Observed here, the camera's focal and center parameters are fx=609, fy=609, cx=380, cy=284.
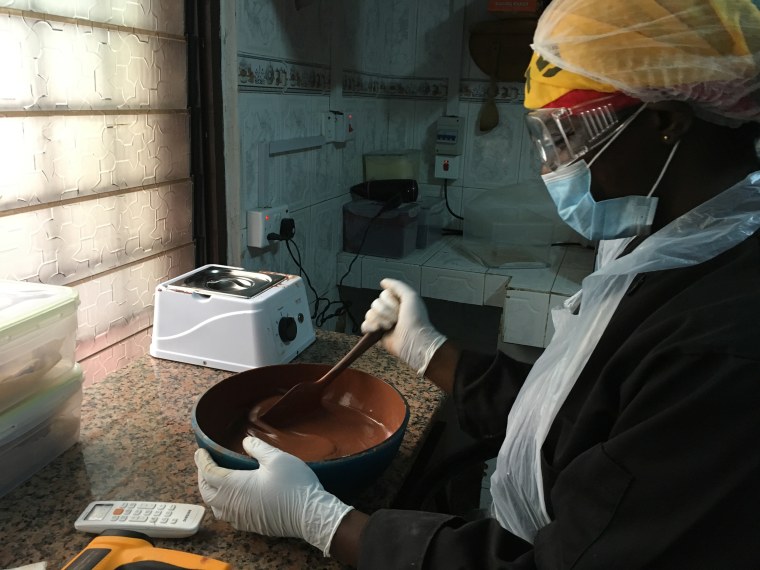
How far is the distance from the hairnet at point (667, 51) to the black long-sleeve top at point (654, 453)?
0.61ft

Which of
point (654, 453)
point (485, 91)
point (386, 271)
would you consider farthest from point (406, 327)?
point (485, 91)

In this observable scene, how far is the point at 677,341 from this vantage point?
0.65m

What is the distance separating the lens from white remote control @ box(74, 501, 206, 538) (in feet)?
2.60

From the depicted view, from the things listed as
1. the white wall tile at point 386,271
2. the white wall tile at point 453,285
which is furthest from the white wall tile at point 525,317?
the white wall tile at point 386,271

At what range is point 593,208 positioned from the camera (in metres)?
0.87

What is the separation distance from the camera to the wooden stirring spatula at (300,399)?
1077mm

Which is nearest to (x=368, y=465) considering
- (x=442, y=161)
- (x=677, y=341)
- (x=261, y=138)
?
(x=677, y=341)

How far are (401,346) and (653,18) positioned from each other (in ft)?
2.33

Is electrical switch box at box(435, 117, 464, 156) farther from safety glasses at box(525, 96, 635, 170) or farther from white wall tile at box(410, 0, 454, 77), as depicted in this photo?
safety glasses at box(525, 96, 635, 170)

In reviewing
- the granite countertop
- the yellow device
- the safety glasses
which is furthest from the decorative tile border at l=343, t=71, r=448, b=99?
the yellow device

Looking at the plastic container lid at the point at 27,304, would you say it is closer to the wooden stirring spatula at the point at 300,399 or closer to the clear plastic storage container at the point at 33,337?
the clear plastic storage container at the point at 33,337

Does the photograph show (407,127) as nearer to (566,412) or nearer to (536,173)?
(536,173)

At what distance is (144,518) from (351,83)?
72.1 inches

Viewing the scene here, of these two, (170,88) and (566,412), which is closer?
(566,412)
